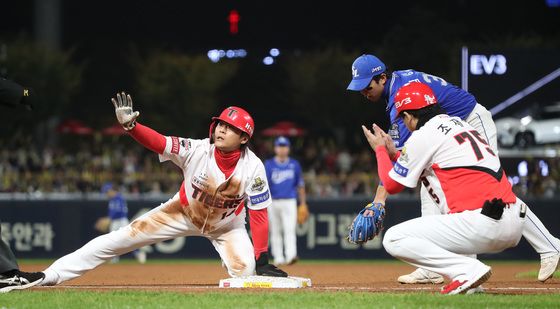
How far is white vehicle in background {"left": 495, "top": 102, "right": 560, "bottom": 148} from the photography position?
1541 centimetres

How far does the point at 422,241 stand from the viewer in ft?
26.3

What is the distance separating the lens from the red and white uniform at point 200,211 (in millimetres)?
9320

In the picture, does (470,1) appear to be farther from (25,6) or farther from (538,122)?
(538,122)

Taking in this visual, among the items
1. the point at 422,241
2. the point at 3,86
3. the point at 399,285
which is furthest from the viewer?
the point at 399,285

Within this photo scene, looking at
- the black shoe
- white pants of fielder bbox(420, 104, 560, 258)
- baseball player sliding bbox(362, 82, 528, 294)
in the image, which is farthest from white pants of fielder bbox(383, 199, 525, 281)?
the black shoe

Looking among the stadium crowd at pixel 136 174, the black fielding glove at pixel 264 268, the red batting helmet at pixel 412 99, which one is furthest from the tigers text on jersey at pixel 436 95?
Result: the stadium crowd at pixel 136 174

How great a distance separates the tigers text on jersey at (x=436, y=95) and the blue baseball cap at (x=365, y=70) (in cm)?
20

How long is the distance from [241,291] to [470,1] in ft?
136

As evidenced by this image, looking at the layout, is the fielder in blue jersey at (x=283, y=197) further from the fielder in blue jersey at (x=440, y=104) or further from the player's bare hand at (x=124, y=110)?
the player's bare hand at (x=124, y=110)

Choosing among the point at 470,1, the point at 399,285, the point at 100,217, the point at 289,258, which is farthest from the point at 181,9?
the point at 399,285

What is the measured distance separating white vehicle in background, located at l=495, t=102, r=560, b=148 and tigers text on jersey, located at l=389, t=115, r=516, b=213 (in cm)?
745

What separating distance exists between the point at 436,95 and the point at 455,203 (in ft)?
6.79

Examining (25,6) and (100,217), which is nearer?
(100,217)

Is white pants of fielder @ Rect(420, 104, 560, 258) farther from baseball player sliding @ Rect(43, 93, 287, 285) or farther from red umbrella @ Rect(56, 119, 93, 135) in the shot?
red umbrella @ Rect(56, 119, 93, 135)
